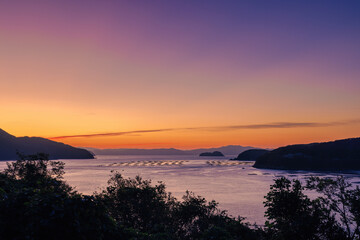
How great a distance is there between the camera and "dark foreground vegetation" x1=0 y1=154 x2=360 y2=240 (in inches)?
497

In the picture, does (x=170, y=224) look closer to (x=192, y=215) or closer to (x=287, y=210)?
(x=192, y=215)

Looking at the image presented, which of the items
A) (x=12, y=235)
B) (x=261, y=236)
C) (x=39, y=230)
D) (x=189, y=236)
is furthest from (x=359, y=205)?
(x=12, y=235)

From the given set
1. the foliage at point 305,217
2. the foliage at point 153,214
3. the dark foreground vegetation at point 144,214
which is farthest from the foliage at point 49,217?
the foliage at point 153,214

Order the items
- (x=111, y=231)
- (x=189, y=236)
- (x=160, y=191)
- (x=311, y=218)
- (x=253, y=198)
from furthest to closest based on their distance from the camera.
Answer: (x=253, y=198) < (x=160, y=191) < (x=189, y=236) < (x=311, y=218) < (x=111, y=231)

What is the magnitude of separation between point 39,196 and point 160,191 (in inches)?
1037

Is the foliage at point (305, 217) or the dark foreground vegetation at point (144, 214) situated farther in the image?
the foliage at point (305, 217)

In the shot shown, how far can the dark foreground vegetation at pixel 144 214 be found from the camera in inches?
497

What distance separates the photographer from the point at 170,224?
35.5m

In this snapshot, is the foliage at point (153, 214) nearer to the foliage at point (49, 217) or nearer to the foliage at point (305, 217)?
the foliage at point (305, 217)

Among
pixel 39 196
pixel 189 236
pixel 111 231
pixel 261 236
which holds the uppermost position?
pixel 39 196

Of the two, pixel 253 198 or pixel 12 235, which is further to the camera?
pixel 253 198

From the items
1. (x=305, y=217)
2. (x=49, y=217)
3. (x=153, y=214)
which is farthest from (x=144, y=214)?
(x=49, y=217)

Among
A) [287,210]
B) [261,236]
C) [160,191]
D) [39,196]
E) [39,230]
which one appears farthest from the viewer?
[160,191]

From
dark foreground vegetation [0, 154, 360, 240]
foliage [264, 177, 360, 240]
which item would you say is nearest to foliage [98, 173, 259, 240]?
dark foreground vegetation [0, 154, 360, 240]
